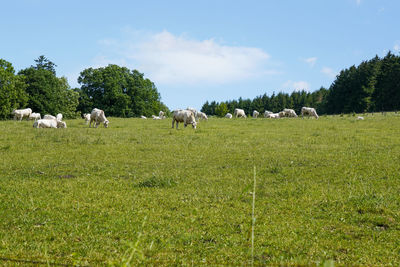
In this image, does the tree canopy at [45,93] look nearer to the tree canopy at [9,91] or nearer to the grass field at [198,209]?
the tree canopy at [9,91]

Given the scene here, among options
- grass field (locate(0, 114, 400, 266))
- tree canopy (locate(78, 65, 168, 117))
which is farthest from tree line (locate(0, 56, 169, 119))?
grass field (locate(0, 114, 400, 266))

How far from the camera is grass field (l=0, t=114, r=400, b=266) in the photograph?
202 inches

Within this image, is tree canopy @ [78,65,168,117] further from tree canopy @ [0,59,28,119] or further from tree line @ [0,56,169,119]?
tree canopy @ [0,59,28,119]

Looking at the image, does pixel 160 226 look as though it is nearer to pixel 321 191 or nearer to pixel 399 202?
pixel 321 191

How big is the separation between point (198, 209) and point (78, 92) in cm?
8217

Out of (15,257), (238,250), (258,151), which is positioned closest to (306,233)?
(238,250)

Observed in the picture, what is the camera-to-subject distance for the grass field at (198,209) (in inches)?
202

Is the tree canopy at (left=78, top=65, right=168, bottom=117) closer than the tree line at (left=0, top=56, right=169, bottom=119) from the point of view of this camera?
No

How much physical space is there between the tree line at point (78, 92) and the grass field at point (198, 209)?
181 ft

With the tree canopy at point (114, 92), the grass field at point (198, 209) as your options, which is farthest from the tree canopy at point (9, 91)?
the grass field at point (198, 209)

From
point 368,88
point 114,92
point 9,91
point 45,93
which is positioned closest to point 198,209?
point 9,91

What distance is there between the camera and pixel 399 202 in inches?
307

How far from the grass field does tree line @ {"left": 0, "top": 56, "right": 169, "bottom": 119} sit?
181ft

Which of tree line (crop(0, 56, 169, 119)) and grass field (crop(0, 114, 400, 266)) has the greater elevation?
tree line (crop(0, 56, 169, 119))
